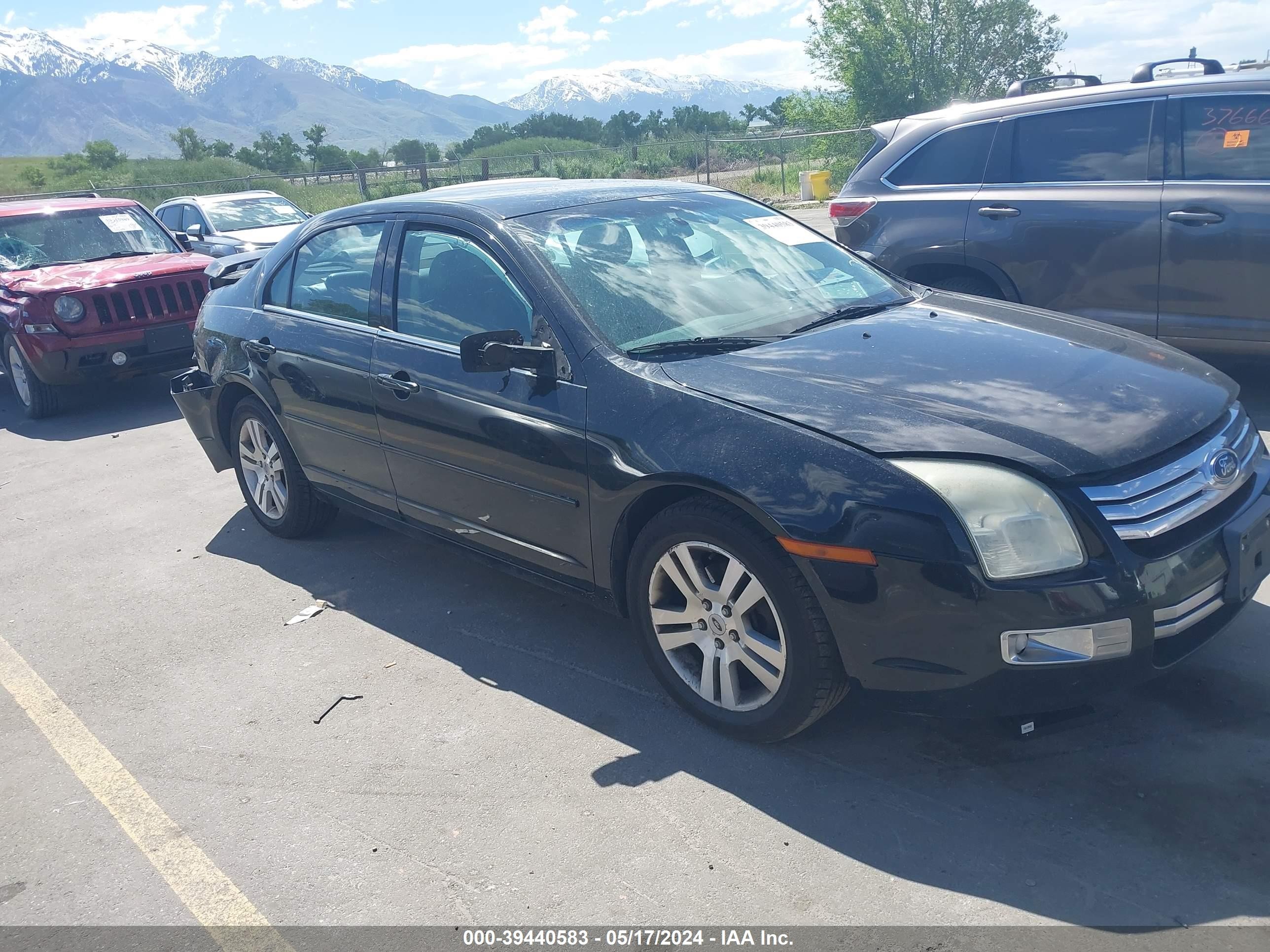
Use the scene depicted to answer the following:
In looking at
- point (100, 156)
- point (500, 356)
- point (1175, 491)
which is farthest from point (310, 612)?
point (100, 156)

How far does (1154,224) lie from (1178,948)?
179 inches

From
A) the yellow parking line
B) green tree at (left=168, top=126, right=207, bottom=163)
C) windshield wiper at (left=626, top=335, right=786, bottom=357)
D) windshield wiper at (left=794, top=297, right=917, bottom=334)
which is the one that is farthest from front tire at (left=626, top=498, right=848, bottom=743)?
green tree at (left=168, top=126, right=207, bottom=163)

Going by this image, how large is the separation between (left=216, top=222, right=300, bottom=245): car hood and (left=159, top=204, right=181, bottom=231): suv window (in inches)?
61.7

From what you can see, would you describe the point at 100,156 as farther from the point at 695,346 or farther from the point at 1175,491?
the point at 1175,491

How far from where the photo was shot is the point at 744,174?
35.1 metres

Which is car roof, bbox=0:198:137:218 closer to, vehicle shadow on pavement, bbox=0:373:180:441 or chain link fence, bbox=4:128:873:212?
vehicle shadow on pavement, bbox=0:373:180:441

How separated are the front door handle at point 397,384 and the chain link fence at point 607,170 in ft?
71.8

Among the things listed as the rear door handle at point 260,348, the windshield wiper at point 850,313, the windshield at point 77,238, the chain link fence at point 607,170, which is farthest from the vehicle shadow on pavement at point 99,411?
the chain link fence at point 607,170

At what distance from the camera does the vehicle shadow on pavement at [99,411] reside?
872cm

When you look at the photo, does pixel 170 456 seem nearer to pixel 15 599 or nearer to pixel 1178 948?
pixel 15 599

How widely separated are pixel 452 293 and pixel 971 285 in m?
3.72

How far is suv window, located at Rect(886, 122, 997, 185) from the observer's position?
6469 millimetres

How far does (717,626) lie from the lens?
3240mm

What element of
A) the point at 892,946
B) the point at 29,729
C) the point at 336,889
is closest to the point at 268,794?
the point at 336,889
